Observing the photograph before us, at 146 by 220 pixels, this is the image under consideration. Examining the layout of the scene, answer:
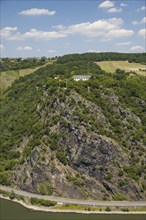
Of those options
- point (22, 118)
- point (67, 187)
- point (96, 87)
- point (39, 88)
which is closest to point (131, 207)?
point (67, 187)

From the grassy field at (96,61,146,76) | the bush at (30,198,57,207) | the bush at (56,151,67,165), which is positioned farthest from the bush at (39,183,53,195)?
the grassy field at (96,61,146,76)

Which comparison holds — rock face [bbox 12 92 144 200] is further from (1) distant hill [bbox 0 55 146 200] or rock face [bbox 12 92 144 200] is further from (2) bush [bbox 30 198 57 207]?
(2) bush [bbox 30 198 57 207]

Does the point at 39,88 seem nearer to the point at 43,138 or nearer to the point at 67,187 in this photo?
the point at 43,138

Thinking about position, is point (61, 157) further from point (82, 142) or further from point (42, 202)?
point (42, 202)

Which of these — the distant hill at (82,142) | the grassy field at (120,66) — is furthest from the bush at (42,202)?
the grassy field at (120,66)

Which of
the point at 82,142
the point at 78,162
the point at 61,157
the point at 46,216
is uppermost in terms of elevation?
the point at 82,142

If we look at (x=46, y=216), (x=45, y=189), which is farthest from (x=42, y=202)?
(x=45, y=189)
